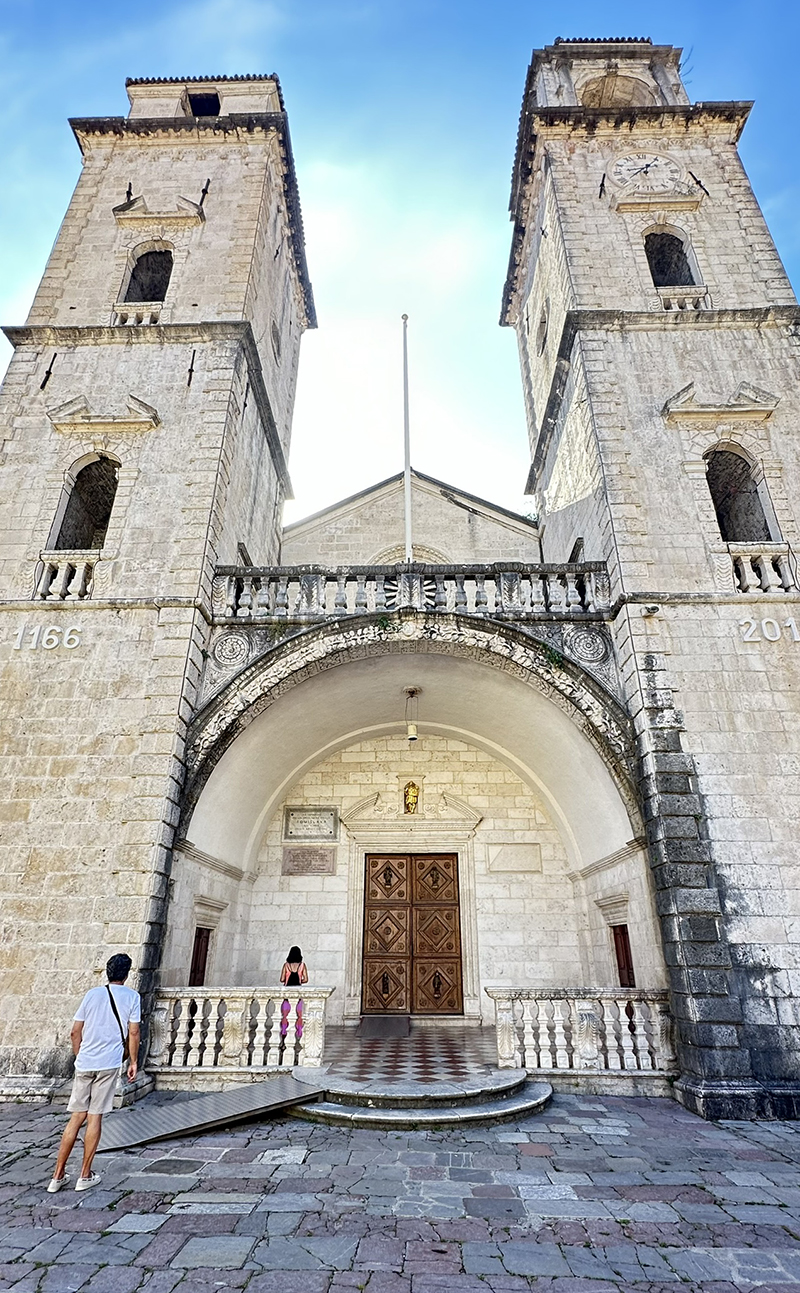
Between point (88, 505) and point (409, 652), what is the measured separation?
5801 mm

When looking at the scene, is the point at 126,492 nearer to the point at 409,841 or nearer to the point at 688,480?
the point at 409,841

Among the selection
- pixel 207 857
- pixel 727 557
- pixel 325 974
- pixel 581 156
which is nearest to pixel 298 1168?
pixel 207 857

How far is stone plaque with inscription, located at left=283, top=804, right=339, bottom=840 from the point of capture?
1150 centimetres

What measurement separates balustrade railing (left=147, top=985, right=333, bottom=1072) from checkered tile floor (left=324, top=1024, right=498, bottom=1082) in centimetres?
53

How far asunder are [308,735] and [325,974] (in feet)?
12.8

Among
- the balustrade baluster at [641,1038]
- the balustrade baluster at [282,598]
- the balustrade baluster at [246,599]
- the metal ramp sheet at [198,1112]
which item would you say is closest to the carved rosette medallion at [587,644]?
the balustrade baluster at [282,598]

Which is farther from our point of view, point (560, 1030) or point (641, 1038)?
point (560, 1030)

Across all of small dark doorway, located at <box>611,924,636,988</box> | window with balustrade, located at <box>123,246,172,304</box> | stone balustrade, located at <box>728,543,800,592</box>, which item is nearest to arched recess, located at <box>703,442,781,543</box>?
stone balustrade, located at <box>728,543,800,592</box>

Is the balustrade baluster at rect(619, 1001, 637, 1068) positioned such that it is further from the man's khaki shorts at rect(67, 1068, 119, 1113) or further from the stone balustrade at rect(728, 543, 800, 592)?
the stone balustrade at rect(728, 543, 800, 592)

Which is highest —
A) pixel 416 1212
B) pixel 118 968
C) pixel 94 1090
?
pixel 118 968

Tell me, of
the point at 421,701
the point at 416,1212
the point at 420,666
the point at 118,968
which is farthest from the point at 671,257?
the point at 416,1212

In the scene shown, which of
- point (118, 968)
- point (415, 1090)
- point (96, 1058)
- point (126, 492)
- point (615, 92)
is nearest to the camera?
point (96, 1058)

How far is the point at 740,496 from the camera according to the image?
406 inches

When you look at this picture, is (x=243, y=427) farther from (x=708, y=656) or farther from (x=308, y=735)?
(x=708, y=656)
